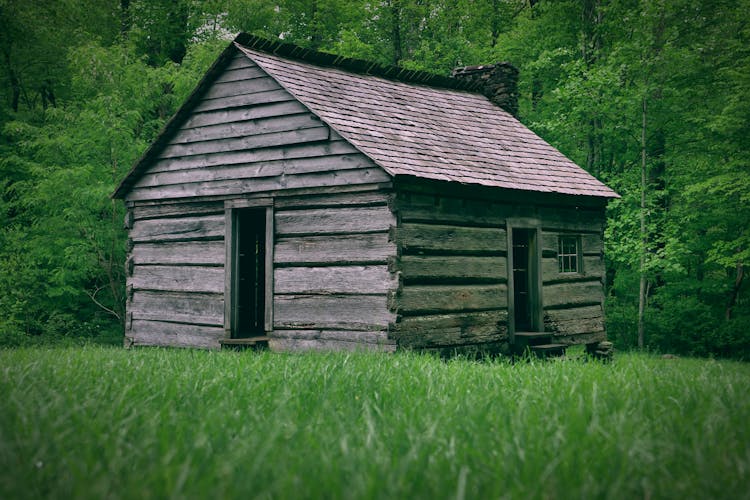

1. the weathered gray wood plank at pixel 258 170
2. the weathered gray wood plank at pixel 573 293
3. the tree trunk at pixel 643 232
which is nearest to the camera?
the weathered gray wood plank at pixel 258 170

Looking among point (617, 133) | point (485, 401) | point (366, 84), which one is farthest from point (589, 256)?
point (485, 401)

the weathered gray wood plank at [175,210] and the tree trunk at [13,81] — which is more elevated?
the tree trunk at [13,81]

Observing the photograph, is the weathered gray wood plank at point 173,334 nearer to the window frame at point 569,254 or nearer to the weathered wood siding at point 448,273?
the weathered wood siding at point 448,273

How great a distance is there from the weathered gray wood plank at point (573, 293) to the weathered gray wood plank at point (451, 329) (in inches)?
51.0

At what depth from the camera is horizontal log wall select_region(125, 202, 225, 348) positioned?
38.8 feet

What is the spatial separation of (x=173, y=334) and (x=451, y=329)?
5098 millimetres

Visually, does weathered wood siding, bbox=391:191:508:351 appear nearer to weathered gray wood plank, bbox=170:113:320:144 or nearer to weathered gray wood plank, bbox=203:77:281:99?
weathered gray wood plank, bbox=170:113:320:144

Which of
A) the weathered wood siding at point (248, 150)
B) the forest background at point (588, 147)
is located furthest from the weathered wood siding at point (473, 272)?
the forest background at point (588, 147)

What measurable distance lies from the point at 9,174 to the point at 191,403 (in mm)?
20517

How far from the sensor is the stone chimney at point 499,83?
16422 millimetres

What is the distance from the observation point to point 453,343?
1076 cm

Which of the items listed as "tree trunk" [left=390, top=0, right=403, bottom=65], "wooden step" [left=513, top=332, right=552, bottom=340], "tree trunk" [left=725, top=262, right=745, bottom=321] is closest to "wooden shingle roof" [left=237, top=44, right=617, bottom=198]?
"wooden step" [left=513, top=332, right=552, bottom=340]

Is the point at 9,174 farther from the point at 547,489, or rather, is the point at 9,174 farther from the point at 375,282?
the point at 547,489

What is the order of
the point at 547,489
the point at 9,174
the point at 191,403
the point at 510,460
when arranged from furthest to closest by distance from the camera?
1. the point at 9,174
2. the point at 191,403
3. the point at 510,460
4. the point at 547,489
